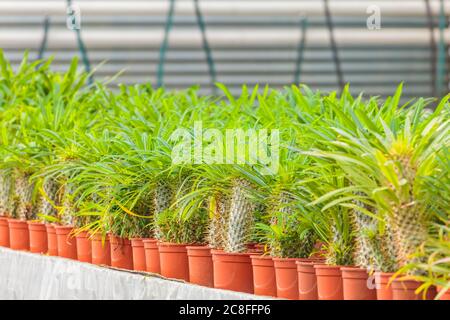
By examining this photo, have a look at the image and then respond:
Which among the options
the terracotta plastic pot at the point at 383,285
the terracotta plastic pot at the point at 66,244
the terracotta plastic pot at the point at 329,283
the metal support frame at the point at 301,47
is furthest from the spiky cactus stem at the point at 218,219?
the metal support frame at the point at 301,47

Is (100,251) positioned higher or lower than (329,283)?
higher

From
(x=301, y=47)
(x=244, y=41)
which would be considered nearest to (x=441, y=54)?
(x=301, y=47)

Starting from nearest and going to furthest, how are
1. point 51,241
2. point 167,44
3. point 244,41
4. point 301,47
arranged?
point 51,241 < point 167,44 < point 301,47 < point 244,41

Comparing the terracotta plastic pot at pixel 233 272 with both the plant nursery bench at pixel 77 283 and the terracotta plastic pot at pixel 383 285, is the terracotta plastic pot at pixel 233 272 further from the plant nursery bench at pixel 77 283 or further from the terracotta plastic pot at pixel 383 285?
the terracotta plastic pot at pixel 383 285

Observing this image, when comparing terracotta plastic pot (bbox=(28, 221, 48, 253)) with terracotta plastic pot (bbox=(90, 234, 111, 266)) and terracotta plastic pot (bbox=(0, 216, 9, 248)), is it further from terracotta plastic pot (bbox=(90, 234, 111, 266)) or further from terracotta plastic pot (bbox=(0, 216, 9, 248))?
terracotta plastic pot (bbox=(90, 234, 111, 266))

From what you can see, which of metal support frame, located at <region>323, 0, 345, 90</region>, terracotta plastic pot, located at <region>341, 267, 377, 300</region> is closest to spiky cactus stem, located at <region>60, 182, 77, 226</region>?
terracotta plastic pot, located at <region>341, 267, 377, 300</region>

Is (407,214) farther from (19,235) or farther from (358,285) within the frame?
(19,235)

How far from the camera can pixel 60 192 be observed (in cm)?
467

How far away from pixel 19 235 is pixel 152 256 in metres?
1.27

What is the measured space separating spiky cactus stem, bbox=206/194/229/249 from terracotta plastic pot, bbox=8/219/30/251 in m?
1.58

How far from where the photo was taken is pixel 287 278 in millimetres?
3252

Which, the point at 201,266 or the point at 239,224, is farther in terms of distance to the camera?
the point at 201,266

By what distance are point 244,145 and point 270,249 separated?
357 mm
